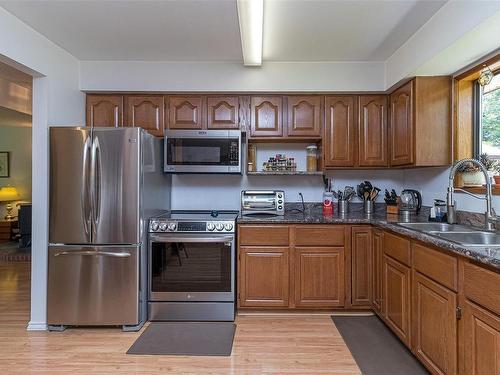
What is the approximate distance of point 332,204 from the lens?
3.37 metres

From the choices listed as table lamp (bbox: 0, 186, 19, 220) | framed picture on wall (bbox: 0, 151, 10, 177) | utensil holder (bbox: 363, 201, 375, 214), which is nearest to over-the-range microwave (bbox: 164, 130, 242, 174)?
utensil holder (bbox: 363, 201, 375, 214)

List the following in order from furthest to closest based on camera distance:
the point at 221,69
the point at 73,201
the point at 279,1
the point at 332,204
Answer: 1. the point at 332,204
2. the point at 221,69
3. the point at 73,201
4. the point at 279,1

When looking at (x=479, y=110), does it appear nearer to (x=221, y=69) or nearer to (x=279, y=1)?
(x=279, y=1)

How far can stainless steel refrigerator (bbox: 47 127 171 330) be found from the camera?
2600 mm

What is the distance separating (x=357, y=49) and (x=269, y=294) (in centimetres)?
231

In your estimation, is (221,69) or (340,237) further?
(221,69)

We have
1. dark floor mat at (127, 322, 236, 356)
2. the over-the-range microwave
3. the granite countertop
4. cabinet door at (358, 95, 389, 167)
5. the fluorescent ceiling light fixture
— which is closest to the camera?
the granite countertop

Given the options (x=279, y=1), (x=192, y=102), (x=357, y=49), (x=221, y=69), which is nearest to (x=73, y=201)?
(x=192, y=102)

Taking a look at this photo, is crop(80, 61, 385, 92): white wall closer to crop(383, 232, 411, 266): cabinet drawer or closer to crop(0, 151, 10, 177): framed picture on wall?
crop(383, 232, 411, 266): cabinet drawer

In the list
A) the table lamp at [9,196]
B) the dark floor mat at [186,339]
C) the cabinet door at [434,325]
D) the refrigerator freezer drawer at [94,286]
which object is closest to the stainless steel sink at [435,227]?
the cabinet door at [434,325]

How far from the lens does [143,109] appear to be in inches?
127

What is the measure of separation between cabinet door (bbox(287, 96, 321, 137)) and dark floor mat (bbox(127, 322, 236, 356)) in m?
1.90

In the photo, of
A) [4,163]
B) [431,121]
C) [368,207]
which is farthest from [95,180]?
[4,163]

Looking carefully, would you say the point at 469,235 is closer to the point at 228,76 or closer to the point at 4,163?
the point at 228,76
